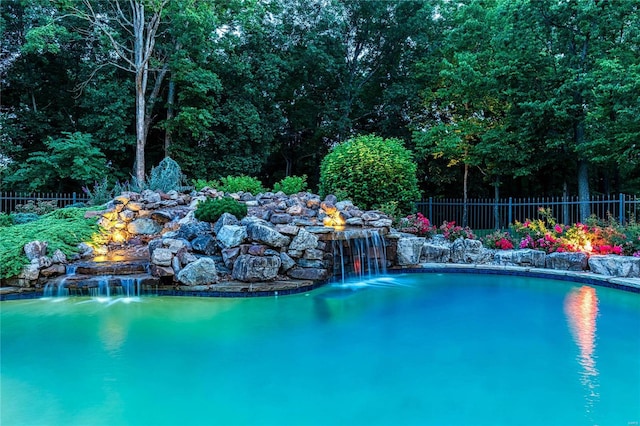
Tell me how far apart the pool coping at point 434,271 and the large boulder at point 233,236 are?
80cm

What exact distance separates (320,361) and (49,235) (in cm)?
558

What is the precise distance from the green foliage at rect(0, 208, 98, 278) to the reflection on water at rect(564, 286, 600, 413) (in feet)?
23.5

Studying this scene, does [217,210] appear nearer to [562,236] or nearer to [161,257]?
[161,257]

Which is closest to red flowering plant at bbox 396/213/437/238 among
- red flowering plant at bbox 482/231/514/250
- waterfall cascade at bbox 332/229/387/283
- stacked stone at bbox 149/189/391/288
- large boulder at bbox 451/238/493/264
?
large boulder at bbox 451/238/493/264

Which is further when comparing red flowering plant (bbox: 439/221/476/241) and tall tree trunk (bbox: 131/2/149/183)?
tall tree trunk (bbox: 131/2/149/183)

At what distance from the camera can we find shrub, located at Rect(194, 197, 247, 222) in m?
7.96

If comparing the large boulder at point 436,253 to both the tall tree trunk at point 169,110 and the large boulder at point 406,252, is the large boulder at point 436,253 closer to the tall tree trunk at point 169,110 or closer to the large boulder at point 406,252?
the large boulder at point 406,252

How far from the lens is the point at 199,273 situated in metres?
6.80

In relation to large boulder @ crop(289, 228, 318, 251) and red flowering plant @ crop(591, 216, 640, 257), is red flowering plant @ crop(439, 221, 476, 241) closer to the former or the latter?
red flowering plant @ crop(591, 216, 640, 257)

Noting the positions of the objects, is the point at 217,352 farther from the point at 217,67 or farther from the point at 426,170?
the point at 426,170

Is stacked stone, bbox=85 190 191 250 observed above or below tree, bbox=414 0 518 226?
below

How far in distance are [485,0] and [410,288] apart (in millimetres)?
12834

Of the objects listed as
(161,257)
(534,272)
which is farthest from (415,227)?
(161,257)

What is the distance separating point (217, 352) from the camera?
4.29m
